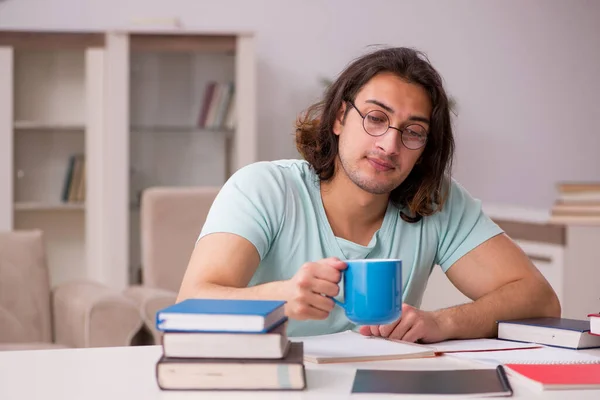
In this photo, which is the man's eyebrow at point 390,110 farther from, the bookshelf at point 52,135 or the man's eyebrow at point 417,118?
the bookshelf at point 52,135

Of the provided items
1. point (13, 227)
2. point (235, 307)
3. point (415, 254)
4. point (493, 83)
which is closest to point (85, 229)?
point (13, 227)

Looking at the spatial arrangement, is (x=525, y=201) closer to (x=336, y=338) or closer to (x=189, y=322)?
(x=336, y=338)

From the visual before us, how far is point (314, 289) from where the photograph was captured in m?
1.20

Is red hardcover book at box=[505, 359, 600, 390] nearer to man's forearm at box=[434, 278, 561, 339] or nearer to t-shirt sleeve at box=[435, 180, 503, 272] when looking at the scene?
man's forearm at box=[434, 278, 561, 339]

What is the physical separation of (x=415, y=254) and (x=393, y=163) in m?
0.22

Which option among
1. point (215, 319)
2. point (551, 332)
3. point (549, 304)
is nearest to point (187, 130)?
point (549, 304)

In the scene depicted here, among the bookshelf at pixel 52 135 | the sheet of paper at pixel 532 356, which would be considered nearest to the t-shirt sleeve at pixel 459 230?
the sheet of paper at pixel 532 356

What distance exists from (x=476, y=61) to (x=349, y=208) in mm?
3001

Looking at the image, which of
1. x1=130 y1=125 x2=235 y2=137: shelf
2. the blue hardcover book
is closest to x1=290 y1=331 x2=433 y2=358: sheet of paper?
the blue hardcover book

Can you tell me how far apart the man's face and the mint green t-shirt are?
0.11 meters

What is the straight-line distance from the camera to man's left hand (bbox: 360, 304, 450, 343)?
1436 millimetres

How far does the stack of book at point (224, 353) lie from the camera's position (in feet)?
3.46

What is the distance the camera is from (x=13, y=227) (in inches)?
157

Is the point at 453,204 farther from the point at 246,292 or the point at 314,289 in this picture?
the point at 314,289
